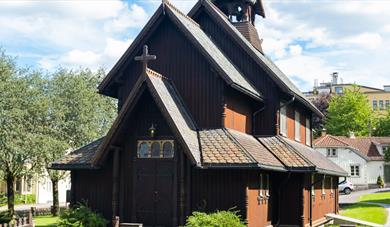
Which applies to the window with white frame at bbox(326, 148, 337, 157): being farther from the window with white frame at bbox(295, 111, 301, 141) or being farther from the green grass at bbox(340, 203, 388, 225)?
the window with white frame at bbox(295, 111, 301, 141)

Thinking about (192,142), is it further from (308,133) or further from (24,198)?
(24,198)

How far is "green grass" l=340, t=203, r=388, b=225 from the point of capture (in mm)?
30288

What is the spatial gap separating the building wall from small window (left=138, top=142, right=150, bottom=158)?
147ft

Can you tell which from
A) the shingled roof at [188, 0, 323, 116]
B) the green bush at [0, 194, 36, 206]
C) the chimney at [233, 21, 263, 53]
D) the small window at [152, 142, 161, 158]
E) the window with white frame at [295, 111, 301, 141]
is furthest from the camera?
the green bush at [0, 194, 36, 206]

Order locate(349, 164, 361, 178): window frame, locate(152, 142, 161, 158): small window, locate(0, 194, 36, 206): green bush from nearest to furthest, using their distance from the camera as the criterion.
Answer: locate(152, 142, 161, 158): small window
locate(0, 194, 36, 206): green bush
locate(349, 164, 361, 178): window frame

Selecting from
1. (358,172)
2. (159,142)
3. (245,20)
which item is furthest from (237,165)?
(358,172)

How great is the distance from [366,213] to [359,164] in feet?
107

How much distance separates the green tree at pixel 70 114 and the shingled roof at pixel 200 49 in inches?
566

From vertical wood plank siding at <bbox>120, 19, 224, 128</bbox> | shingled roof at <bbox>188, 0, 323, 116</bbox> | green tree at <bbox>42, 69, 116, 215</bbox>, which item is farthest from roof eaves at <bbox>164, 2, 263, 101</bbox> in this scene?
green tree at <bbox>42, 69, 116, 215</bbox>

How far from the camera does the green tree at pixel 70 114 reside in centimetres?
3722

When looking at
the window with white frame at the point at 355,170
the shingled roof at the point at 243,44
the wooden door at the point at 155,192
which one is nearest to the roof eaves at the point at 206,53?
the shingled roof at the point at 243,44

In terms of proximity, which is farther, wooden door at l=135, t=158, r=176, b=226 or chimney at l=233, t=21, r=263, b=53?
chimney at l=233, t=21, r=263, b=53

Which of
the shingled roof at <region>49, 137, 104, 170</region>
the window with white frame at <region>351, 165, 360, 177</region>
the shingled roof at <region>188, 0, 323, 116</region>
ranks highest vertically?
the shingled roof at <region>188, 0, 323, 116</region>

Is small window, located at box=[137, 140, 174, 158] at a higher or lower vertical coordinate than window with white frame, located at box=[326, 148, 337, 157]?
higher
